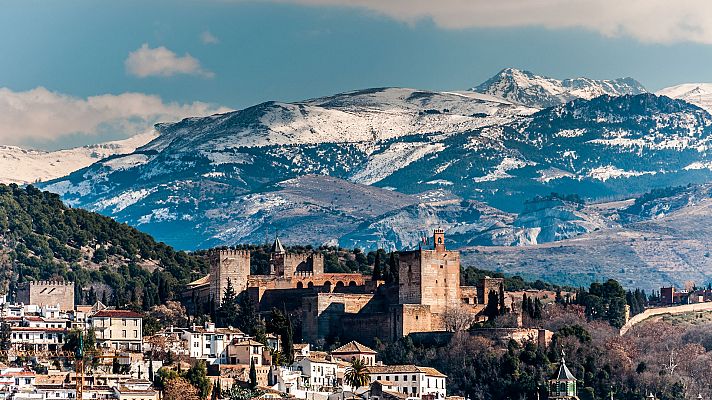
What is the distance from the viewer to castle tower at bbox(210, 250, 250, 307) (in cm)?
15438

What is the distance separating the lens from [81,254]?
185m

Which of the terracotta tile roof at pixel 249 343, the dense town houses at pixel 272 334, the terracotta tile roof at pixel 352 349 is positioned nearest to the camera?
the dense town houses at pixel 272 334

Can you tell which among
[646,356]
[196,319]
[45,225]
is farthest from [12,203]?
[646,356]

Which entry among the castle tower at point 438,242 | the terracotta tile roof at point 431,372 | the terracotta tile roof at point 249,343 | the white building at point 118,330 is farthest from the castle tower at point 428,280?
the white building at point 118,330

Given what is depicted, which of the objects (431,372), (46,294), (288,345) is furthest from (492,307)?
(46,294)

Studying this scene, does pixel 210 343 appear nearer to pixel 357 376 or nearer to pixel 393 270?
pixel 357 376

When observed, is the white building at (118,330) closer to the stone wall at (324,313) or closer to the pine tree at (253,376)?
the pine tree at (253,376)

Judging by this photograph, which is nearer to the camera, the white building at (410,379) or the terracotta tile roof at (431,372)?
the white building at (410,379)

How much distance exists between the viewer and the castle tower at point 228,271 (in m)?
154

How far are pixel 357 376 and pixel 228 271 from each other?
1205 inches

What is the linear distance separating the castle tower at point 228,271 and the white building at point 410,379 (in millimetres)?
25188

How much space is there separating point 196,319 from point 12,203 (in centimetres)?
5604

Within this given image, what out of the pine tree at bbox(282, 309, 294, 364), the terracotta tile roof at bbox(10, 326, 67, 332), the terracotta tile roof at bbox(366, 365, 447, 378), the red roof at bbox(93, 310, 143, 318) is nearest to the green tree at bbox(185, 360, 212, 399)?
the red roof at bbox(93, 310, 143, 318)

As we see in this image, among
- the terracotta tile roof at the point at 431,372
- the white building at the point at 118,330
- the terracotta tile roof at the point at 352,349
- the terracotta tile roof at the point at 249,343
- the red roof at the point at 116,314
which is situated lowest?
the terracotta tile roof at the point at 431,372
